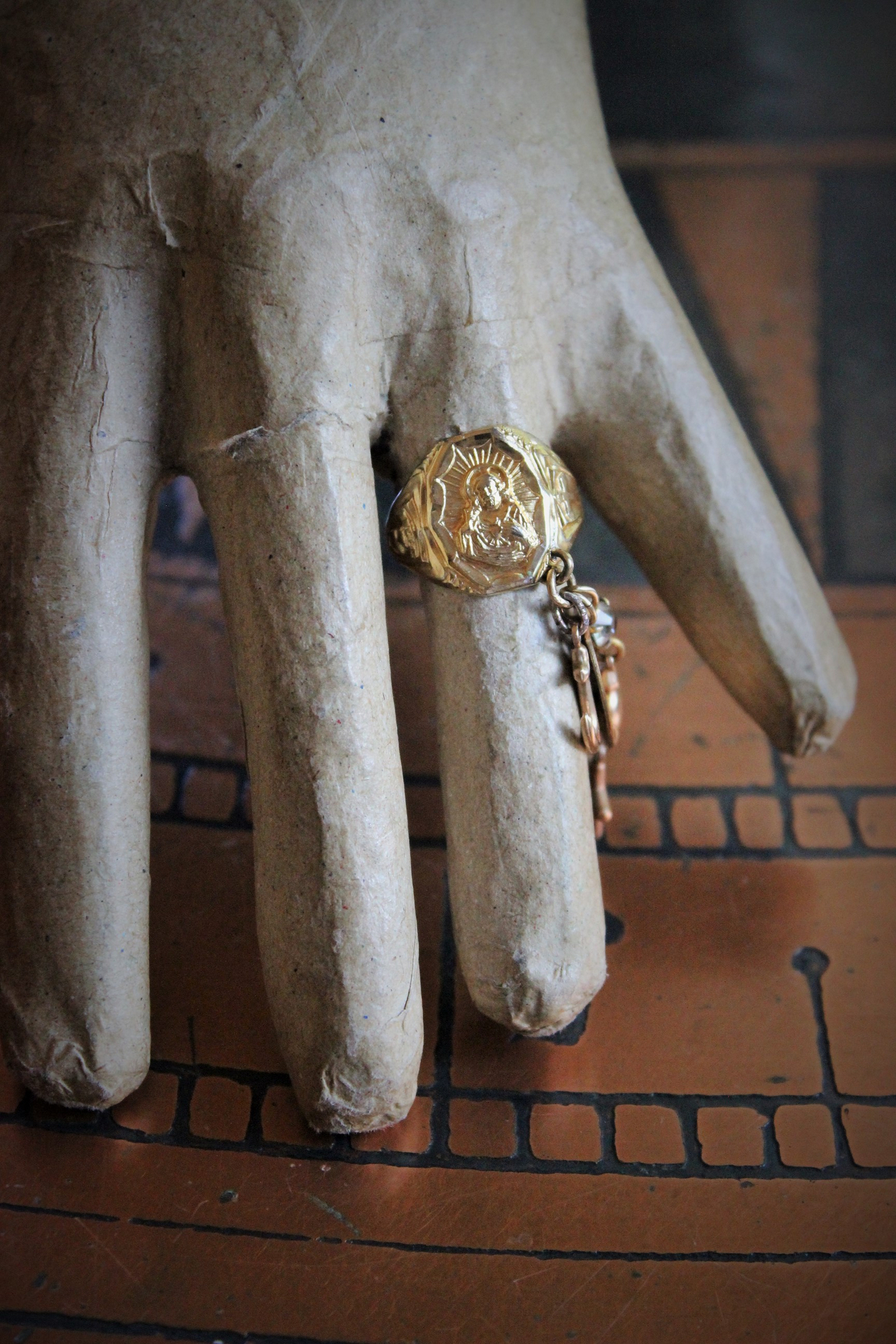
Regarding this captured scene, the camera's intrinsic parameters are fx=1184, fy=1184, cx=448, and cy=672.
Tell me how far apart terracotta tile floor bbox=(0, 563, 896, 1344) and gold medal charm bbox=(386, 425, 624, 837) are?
277 millimetres

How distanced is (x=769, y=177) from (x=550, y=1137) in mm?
1419

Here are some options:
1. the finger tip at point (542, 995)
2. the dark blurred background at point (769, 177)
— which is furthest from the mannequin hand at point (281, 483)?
the dark blurred background at point (769, 177)

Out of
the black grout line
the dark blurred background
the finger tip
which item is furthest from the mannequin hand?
the dark blurred background

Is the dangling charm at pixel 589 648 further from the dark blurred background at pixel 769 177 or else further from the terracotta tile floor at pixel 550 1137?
the dark blurred background at pixel 769 177

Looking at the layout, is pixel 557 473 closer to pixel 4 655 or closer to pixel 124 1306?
pixel 4 655

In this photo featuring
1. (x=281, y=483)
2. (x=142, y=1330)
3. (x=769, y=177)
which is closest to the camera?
(x=142, y=1330)

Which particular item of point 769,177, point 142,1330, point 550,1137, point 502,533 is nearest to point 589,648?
point 502,533

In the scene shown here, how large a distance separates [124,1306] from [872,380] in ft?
4.79

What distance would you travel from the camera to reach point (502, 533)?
40.1 inches

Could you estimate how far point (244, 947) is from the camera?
3.71 ft

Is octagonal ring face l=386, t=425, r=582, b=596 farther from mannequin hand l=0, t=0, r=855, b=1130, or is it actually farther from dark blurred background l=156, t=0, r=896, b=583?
dark blurred background l=156, t=0, r=896, b=583

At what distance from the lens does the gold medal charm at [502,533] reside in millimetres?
1016

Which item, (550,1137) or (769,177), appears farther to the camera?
(769,177)

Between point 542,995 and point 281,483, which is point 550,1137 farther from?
point 281,483
